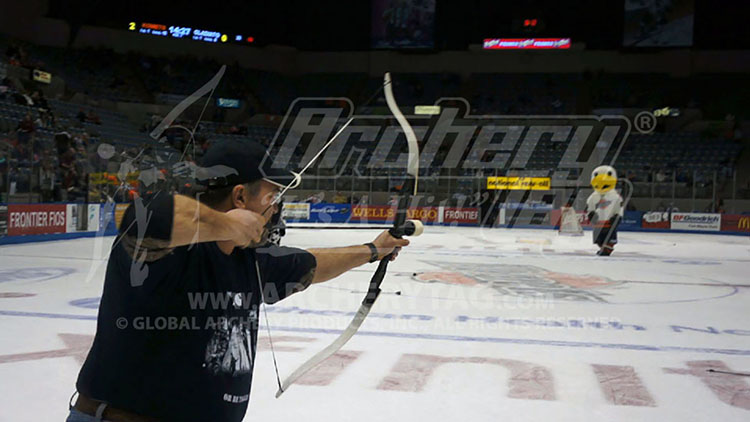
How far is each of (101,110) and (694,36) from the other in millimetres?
33669

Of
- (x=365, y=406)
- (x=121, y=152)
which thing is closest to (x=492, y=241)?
(x=121, y=152)

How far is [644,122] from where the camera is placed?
3800 cm

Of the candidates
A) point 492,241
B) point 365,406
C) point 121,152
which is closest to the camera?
point 365,406

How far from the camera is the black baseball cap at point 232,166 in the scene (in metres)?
2.15

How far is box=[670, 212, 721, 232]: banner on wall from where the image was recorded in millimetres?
27812

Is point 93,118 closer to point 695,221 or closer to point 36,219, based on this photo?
point 36,219

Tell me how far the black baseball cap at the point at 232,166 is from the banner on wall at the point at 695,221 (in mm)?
29226

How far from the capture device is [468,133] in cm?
3725

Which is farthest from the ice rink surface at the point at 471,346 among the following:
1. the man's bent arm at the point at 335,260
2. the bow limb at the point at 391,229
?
the man's bent arm at the point at 335,260

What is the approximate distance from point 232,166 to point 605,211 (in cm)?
1512

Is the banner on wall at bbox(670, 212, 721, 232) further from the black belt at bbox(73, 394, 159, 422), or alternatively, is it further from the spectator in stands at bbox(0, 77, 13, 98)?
the black belt at bbox(73, 394, 159, 422)

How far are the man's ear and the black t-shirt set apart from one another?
0.16 metres

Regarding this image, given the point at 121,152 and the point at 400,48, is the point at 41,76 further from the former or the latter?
the point at 400,48

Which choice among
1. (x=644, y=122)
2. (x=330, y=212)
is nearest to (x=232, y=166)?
(x=330, y=212)
